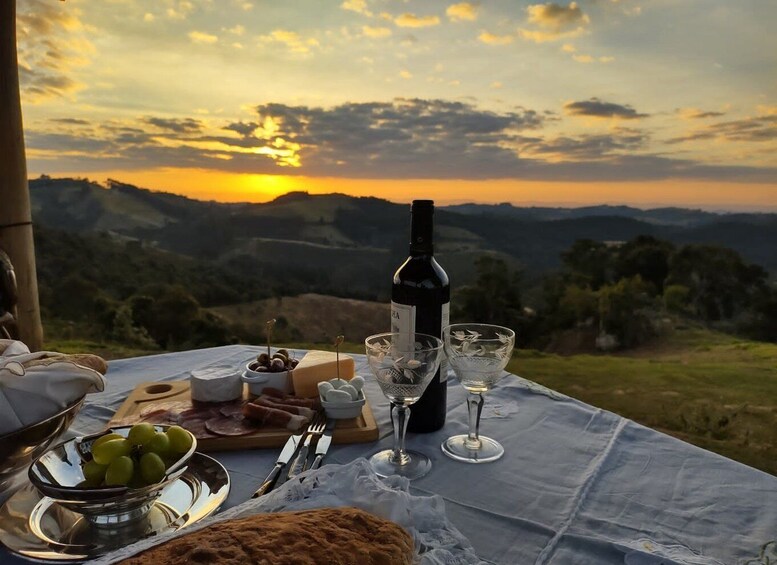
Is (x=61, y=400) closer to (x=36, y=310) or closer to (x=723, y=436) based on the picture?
(x=36, y=310)

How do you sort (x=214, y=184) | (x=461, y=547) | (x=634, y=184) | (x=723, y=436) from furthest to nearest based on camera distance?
(x=214, y=184), (x=634, y=184), (x=723, y=436), (x=461, y=547)

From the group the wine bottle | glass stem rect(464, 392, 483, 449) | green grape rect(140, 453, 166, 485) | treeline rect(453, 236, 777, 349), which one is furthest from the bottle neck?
treeline rect(453, 236, 777, 349)

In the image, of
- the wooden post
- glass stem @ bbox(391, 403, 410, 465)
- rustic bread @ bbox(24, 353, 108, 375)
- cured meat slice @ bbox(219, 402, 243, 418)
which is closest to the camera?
rustic bread @ bbox(24, 353, 108, 375)

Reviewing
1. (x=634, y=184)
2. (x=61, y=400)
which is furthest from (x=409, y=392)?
(x=634, y=184)

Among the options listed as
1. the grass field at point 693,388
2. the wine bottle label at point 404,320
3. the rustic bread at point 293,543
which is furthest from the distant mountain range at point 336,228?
the rustic bread at point 293,543

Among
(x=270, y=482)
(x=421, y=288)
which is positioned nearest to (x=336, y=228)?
(x=421, y=288)

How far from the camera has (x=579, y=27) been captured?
15.1 feet

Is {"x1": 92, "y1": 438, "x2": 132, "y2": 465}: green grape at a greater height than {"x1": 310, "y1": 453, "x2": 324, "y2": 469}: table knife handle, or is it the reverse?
{"x1": 92, "y1": 438, "x2": 132, "y2": 465}: green grape

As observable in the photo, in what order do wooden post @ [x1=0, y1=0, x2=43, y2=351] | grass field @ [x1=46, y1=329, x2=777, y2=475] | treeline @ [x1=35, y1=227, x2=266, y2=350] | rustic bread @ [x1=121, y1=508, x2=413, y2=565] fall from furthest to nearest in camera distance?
treeline @ [x1=35, y1=227, x2=266, y2=350] → grass field @ [x1=46, y1=329, x2=777, y2=475] → wooden post @ [x1=0, y1=0, x2=43, y2=351] → rustic bread @ [x1=121, y1=508, x2=413, y2=565]

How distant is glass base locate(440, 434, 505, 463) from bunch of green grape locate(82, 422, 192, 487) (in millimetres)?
530

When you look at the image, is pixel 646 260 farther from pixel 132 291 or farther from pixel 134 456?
pixel 134 456

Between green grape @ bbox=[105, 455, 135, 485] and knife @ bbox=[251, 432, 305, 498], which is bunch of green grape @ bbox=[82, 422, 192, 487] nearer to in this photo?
green grape @ bbox=[105, 455, 135, 485]

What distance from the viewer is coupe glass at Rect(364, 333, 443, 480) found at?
101 cm

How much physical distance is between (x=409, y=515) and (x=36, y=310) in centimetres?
295
